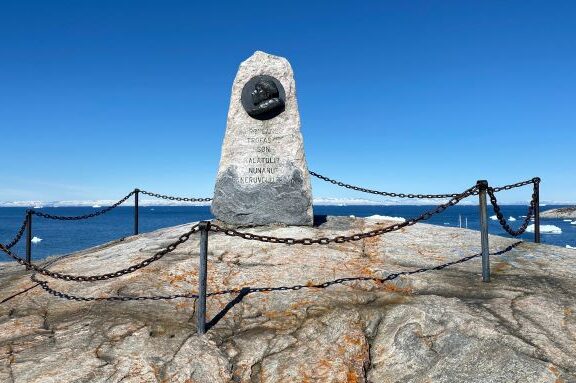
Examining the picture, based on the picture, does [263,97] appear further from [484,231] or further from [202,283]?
[202,283]

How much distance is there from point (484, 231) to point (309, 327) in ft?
8.70

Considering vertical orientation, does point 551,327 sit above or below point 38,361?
above

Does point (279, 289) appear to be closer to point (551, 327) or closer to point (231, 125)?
point (551, 327)

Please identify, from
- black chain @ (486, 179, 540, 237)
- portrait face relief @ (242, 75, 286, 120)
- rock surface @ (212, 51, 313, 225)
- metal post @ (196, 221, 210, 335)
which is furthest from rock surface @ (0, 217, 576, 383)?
portrait face relief @ (242, 75, 286, 120)

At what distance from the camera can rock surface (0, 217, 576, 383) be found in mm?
3436

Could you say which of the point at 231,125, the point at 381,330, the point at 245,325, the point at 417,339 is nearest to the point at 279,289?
the point at 245,325

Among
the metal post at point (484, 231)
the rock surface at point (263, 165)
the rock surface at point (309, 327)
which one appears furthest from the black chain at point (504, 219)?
the rock surface at point (263, 165)

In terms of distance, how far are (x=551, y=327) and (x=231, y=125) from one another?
6.46 m

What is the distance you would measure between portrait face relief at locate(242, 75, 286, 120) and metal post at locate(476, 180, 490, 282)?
4293mm

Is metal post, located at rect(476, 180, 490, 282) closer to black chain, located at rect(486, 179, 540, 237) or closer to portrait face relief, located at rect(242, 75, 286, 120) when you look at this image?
black chain, located at rect(486, 179, 540, 237)

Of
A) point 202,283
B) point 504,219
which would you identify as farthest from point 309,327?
point 504,219

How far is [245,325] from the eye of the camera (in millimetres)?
4258

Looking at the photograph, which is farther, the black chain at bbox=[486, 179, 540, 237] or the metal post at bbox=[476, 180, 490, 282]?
the black chain at bbox=[486, 179, 540, 237]

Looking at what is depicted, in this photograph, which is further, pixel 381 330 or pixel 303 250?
pixel 303 250
